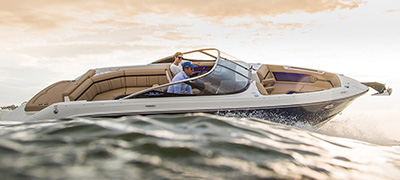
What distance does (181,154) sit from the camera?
8.11 feet

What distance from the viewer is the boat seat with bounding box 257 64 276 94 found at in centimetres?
604

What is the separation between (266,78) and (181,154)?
422cm

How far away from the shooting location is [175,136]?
3004mm

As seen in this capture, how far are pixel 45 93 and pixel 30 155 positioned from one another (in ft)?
10.4

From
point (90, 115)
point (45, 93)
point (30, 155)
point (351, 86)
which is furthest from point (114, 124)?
point (351, 86)

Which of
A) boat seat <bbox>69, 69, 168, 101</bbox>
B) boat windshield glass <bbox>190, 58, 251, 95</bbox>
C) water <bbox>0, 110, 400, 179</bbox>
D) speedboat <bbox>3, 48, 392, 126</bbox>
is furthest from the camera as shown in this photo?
boat seat <bbox>69, 69, 168, 101</bbox>

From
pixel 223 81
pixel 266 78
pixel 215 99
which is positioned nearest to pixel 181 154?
pixel 215 99

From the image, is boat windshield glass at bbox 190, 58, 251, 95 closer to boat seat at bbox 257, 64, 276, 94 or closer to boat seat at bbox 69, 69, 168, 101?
boat seat at bbox 257, 64, 276, 94

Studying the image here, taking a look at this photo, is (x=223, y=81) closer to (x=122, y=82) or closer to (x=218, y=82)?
(x=218, y=82)

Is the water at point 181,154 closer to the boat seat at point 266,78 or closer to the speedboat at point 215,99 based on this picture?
the speedboat at point 215,99

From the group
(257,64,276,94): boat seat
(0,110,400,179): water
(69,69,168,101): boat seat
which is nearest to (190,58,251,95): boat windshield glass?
(257,64,276,94): boat seat

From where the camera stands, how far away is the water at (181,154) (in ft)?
7.10

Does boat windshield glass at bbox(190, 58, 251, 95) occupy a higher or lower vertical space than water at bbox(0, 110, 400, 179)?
higher

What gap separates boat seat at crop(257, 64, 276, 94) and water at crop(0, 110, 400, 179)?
253 cm
